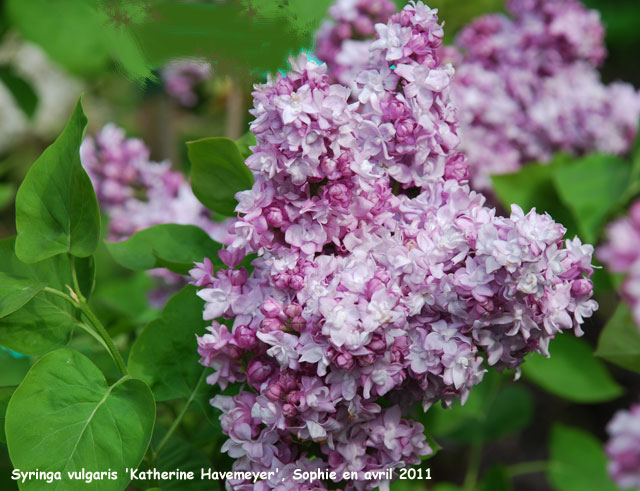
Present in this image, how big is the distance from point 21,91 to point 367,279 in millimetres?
1269

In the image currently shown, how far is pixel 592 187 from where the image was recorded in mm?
1154

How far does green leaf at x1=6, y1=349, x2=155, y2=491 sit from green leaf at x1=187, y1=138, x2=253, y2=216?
177mm

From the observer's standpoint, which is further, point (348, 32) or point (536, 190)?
point (536, 190)

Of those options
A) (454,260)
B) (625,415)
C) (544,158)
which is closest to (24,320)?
(454,260)

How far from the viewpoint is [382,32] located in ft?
1.93

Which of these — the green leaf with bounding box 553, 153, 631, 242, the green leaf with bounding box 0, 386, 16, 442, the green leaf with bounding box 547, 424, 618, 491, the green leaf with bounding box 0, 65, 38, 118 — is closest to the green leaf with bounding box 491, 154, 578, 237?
the green leaf with bounding box 553, 153, 631, 242

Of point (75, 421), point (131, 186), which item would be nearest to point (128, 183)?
point (131, 186)

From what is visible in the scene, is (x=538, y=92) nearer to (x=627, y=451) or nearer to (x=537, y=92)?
(x=537, y=92)

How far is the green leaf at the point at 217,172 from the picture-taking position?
629 millimetres

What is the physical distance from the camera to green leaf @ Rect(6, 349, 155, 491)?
20.8 inches

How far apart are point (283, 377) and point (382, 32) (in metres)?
0.28

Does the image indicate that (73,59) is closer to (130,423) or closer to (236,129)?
(236,129)

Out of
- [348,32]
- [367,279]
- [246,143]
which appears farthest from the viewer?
[348,32]

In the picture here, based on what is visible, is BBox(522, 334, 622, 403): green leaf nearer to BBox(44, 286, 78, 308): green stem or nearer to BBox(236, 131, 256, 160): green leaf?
BBox(236, 131, 256, 160): green leaf
